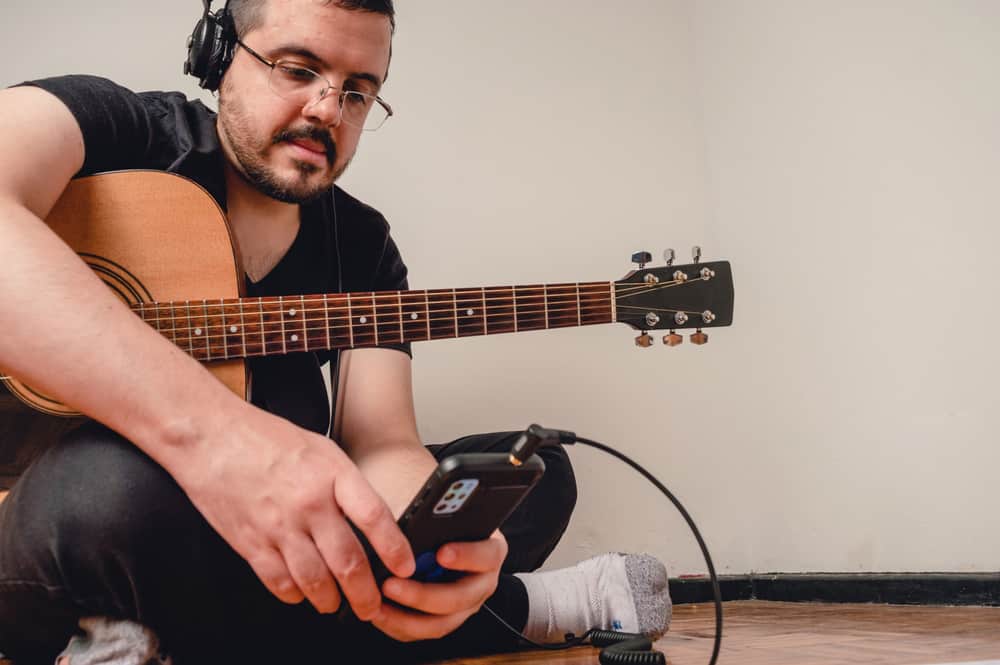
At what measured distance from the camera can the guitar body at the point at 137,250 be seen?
105 centimetres

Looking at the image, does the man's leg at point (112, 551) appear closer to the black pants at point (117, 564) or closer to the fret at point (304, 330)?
the black pants at point (117, 564)

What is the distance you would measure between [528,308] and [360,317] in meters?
0.25

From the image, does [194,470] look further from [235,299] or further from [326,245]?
[326,245]

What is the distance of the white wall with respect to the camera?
1518 mm

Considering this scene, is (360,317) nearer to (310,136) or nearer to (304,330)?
(304,330)

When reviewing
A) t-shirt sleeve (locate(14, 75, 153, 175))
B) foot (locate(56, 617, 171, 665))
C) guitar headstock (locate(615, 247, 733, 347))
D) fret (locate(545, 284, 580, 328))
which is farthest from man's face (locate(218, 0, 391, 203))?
foot (locate(56, 617, 171, 665))

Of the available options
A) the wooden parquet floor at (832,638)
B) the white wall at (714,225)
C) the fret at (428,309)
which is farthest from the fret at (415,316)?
the white wall at (714,225)

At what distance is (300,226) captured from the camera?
133 cm

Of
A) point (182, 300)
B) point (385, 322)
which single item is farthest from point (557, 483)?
point (182, 300)

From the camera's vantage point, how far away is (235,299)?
1.09m

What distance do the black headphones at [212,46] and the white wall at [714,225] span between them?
1.67 ft

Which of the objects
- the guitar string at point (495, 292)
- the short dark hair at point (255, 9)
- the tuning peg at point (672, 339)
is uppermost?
the short dark hair at point (255, 9)

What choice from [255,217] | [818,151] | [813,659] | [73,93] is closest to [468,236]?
[255,217]

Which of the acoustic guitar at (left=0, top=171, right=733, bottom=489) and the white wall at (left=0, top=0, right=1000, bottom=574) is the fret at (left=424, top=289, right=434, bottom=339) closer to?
the acoustic guitar at (left=0, top=171, right=733, bottom=489)
